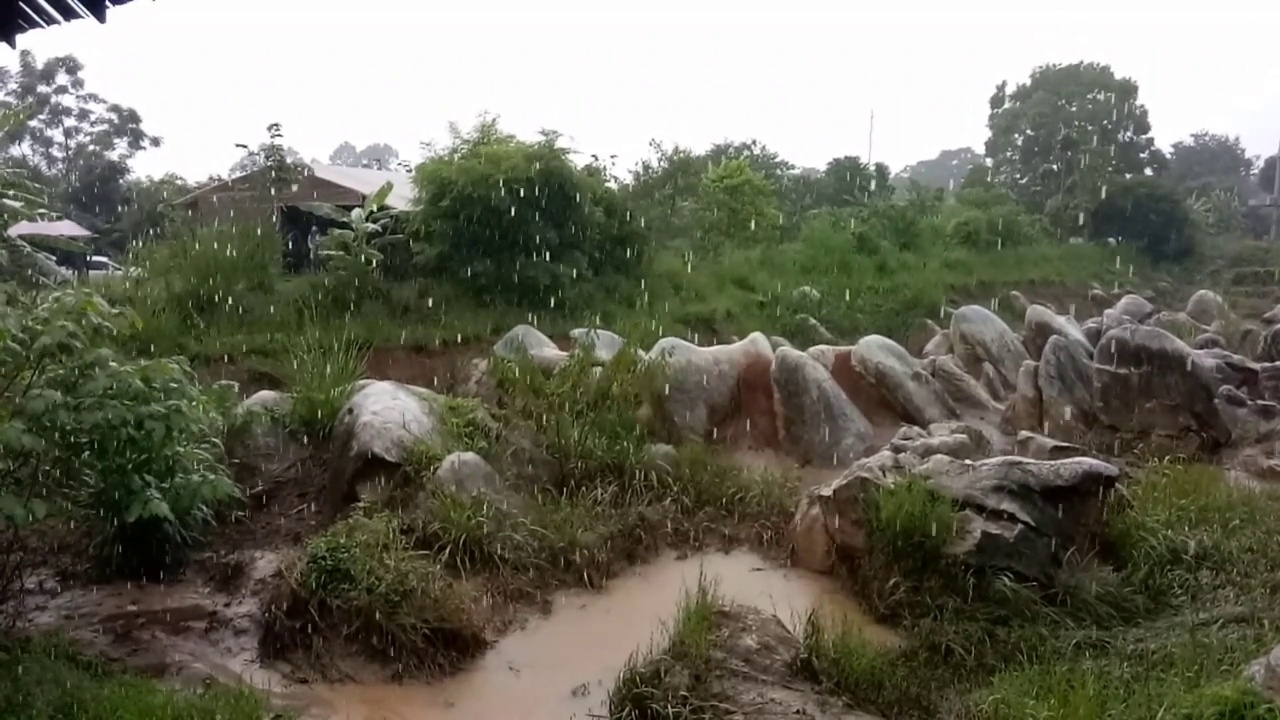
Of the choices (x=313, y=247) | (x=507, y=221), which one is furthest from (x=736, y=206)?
(x=313, y=247)

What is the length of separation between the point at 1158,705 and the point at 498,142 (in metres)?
7.02

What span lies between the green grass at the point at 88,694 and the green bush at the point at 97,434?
0.51 meters

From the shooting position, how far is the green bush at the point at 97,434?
11.8 feet

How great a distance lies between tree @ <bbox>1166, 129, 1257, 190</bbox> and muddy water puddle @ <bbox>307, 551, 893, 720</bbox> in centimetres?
424

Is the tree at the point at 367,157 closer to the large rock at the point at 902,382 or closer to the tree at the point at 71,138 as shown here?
the tree at the point at 71,138

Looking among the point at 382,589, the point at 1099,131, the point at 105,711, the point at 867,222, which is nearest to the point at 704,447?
the point at 382,589

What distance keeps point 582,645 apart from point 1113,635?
2.23 metres

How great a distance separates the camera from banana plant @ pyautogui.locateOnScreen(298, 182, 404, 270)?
→ 27.3ft

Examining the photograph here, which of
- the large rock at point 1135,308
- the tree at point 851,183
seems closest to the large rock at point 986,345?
the large rock at point 1135,308

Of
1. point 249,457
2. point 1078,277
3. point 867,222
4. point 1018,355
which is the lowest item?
point 249,457

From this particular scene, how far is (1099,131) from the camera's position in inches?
323

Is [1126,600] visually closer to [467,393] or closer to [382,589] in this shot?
[382,589]

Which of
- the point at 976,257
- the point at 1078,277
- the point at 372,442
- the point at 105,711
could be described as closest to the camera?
the point at 105,711

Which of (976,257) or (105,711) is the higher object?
(976,257)
